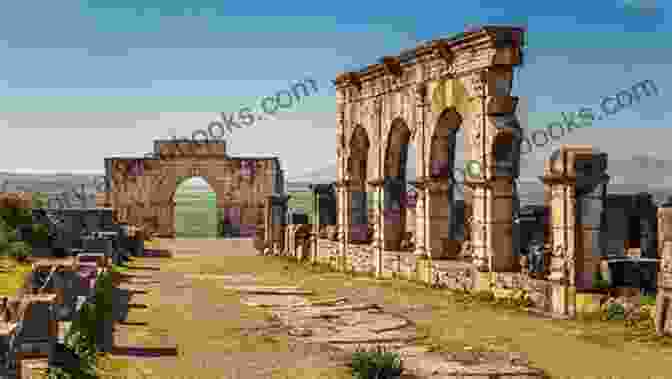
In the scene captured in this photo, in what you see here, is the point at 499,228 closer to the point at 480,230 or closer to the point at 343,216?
the point at 480,230

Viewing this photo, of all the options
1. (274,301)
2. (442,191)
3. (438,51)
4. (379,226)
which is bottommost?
(274,301)

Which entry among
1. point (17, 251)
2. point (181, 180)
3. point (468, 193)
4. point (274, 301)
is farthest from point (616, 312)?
point (181, 180)

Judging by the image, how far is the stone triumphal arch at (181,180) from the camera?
38.0 meters

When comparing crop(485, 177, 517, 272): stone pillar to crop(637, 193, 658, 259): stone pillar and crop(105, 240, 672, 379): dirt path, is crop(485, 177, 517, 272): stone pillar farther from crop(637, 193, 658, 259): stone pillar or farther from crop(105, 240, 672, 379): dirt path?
crop(637, 193, 658, 259): stone pillar

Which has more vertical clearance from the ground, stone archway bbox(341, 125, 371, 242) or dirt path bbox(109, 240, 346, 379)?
stone archway bbox(341, 125, 371, 242)

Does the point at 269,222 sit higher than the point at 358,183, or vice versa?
the point at 358,183

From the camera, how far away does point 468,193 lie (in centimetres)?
2389

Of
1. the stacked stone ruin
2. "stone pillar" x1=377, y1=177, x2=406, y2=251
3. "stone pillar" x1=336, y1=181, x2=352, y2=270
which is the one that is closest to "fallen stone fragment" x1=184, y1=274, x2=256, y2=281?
the stacked stone ruin

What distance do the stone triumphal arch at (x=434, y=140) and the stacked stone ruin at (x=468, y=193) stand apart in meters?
A: 0.02

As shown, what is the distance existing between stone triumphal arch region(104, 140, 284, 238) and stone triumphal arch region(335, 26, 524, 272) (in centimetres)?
1541

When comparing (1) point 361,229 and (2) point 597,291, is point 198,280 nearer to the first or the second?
(1) point 361,229

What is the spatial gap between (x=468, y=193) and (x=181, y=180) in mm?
17575

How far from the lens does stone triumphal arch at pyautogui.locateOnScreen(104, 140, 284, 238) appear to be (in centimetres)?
3800

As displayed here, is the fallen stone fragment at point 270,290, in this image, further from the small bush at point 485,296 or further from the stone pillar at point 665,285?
the stone pillar at point 665,285
